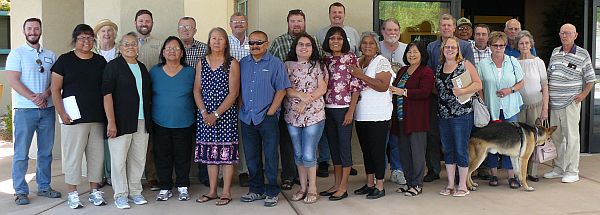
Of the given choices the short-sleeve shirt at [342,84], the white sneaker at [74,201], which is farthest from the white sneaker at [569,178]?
the white sneaker at [74,201]

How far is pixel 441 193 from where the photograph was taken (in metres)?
5.96

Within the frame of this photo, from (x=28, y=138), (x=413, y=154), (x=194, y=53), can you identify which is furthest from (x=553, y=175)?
(x=28, y=138)

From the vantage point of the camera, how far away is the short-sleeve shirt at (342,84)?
18.3 ft

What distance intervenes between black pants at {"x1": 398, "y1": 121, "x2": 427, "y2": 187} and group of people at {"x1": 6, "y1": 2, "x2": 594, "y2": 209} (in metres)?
0.01

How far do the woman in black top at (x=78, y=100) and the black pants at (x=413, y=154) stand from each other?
288cm

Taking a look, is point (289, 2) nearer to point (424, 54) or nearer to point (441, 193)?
point (424, 54)

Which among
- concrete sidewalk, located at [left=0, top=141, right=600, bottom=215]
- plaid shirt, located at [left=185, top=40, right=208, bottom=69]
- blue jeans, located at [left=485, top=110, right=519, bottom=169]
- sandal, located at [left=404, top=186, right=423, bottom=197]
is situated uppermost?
plaid shirt, located at [left=185, top=40, right=208, bottom=69]

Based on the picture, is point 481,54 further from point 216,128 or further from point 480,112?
point 216,128

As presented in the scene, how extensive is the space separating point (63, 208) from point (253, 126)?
6.27ft

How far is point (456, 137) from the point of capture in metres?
5.82

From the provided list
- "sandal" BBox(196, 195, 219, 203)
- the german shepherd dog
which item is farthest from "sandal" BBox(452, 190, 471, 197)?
"sandal" BBox(196, 195, 219, 203)

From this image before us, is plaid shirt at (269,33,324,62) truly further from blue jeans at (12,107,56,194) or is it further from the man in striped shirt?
the man in striped shirt

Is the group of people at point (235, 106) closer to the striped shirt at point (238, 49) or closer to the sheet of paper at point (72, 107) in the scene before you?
the sheet of paper at point (72, 107)

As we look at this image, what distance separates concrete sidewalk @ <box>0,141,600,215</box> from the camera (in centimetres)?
534
